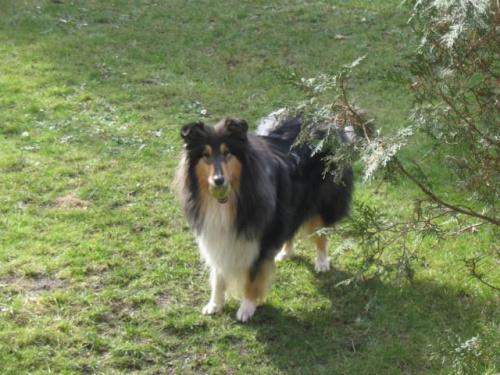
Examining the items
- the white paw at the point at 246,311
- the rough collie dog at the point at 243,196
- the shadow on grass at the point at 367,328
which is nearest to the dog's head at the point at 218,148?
the rough collie dog at the point at 243,196

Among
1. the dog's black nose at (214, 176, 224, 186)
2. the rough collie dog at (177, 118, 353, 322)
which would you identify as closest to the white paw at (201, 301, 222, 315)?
the rough collie dog at (177, 118, 353, 322)

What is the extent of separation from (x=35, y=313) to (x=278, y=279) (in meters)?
1.83

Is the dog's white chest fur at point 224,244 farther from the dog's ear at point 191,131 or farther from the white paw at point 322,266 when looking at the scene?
the white paw at point 322,266

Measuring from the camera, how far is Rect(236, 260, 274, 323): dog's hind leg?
4668 mm

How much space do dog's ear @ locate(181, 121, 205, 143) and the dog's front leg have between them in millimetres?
1020

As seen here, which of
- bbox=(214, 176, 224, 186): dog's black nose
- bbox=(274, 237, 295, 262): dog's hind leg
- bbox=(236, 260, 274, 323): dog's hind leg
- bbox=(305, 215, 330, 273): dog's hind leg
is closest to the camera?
bbox=(214, 176, 224, 186): dog's black nose

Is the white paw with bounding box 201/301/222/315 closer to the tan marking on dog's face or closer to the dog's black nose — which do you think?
the tan marking on dog's face

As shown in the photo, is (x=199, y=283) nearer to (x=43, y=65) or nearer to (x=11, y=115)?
(x=11, y=115)

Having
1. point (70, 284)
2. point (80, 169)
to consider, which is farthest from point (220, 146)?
point (80, 169)

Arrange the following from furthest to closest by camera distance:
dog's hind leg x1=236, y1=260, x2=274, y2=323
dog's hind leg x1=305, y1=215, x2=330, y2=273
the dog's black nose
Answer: dog's hind leg x1=305, y1=215, x2=330, y2=273 < dog's hind leg x1=236, y1=260, x2=274, y2=323 < the dog's black nose

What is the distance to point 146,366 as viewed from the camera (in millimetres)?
4191

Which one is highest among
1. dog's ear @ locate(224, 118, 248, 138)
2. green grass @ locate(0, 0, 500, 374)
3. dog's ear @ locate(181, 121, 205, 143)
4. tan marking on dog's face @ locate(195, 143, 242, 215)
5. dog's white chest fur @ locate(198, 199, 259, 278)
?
dog's ear @ locate(224, 118, 248, 138)

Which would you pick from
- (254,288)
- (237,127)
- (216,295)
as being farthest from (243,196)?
(216,295)

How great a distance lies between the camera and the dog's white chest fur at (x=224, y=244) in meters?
4.38
